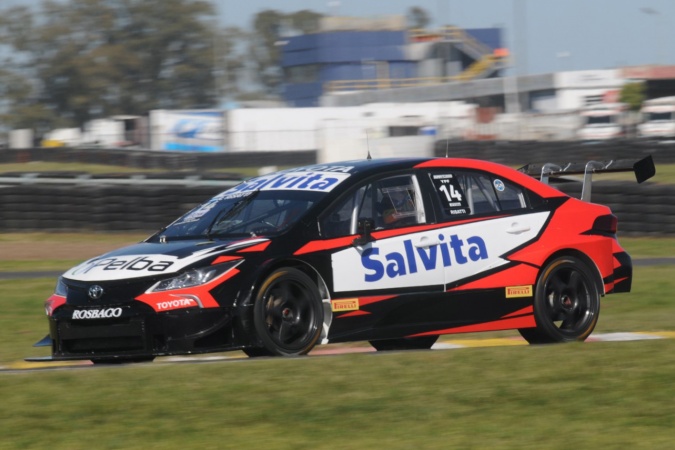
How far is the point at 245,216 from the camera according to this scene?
7.98 m

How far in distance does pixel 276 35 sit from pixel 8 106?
1314 inches

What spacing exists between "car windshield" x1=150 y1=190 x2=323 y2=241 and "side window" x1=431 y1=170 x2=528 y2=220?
936mm

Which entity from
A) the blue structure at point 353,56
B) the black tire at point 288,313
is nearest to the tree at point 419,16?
the blue structure at point 353,56

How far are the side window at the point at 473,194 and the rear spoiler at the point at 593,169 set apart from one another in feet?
2.16

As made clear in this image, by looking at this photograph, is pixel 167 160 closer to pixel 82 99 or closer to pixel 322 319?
pixel 322 319

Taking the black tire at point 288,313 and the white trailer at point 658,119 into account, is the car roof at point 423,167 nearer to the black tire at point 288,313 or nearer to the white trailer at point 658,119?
the black tire at point 288,313

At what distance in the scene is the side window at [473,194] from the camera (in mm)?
8297

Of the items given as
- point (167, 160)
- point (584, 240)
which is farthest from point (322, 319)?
point (167, 160)

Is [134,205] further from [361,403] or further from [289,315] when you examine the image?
[361,403]

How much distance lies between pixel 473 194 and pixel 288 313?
1.76 metres

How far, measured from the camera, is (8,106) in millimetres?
97688

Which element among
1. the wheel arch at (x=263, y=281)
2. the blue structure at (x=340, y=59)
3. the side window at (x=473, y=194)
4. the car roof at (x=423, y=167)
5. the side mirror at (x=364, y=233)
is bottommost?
the wheel arch at (x=263, y=281)

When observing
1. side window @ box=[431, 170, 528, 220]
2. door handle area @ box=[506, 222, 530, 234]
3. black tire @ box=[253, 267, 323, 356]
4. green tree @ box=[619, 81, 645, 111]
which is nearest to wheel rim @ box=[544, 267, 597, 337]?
door handle area @ box=[506, 222, 530, 234]

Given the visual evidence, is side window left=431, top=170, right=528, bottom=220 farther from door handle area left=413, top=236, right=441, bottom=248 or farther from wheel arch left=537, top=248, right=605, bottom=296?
wheel arch left=537, top=248, right=605, bottom=296
